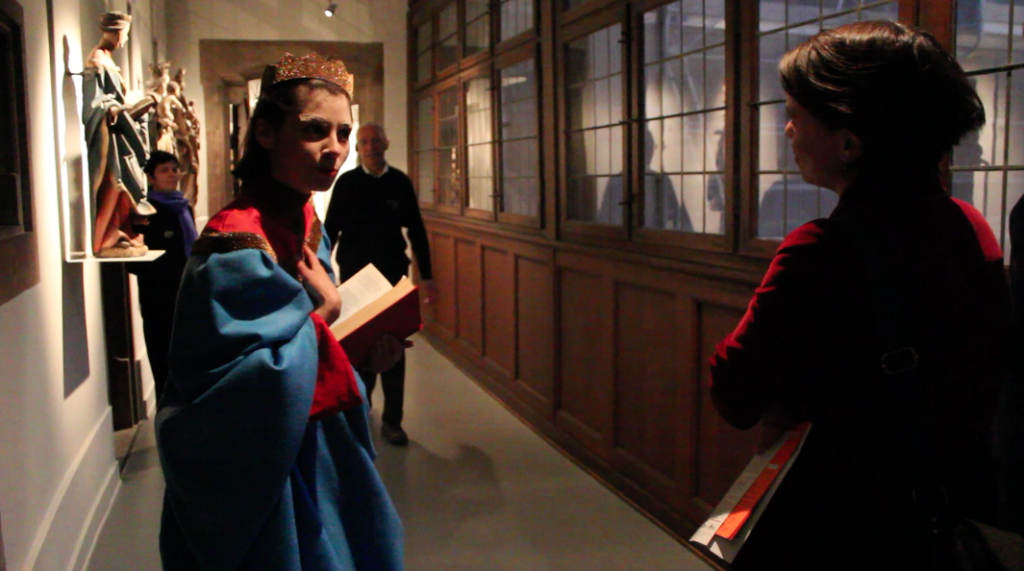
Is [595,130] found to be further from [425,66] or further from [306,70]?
[425,66]

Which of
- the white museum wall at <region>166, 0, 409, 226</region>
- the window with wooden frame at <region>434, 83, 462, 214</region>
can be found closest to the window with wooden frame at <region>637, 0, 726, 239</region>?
the window with wooden frame at <region>434, 83, 462, 214</region>

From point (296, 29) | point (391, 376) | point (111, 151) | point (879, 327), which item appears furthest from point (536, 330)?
point (296, 29)

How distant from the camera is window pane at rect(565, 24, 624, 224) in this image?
3.73m

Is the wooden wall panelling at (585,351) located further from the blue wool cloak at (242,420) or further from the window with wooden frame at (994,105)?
the blue wool cloak at (242,420)

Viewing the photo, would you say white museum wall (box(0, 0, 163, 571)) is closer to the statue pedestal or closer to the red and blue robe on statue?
the statue pedestal

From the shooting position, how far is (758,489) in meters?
1.12

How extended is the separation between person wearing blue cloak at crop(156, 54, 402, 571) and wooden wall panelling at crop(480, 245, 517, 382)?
343 cm

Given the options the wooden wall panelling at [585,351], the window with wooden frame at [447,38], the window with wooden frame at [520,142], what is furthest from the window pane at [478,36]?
the wooden wall panelling at [585,351]

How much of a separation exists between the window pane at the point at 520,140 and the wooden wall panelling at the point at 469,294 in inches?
23.7

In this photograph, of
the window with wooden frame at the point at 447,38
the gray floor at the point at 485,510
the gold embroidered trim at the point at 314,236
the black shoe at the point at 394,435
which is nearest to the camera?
the gold embroidered trim at the point at 314,236

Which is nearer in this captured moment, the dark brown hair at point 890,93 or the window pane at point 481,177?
the dark brown hair at point 890,93

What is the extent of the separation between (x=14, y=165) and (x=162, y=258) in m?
1.66

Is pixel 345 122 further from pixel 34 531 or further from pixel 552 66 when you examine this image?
pixel 552 66

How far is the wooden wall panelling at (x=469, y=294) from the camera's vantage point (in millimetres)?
5645
